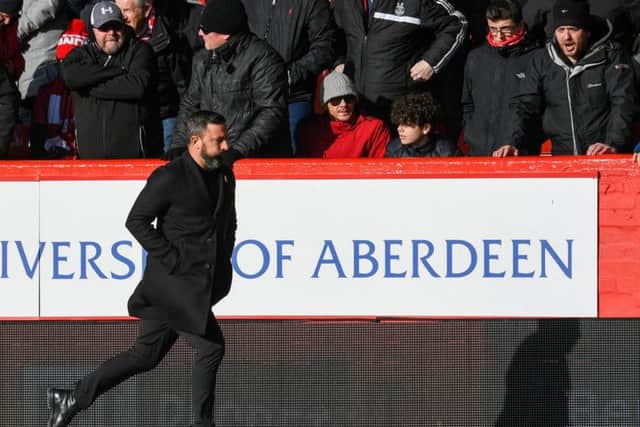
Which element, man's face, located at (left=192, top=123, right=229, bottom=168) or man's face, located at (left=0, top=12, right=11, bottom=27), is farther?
man's face, located at (left=0, top=12, right=11, bottom=27)

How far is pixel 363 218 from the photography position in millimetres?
8758

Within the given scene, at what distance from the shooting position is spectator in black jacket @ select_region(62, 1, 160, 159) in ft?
30.9

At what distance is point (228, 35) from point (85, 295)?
181 centimetres

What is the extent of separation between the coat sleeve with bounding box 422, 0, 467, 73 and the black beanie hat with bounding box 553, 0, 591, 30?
2.93 feet

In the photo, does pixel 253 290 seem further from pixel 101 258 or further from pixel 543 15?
pixel 543 15

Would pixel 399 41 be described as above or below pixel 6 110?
Result: above

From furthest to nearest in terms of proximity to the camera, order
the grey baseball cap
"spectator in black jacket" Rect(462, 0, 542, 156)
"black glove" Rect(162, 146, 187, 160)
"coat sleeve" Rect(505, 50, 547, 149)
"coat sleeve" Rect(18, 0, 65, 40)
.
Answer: "coat sleeve" Rect(18, 0, 65, 40) → "spectator in black jacket" Rect(462, 0, 542, 156) → the grey baseball cap → "coat sleeve" Rect(505, 50, 547, 149) → "black glove" Rect(162, 146, 187, 160)

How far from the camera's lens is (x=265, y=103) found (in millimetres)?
9102

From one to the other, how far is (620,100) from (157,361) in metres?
3.25

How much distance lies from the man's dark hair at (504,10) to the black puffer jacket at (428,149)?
90 centimetres

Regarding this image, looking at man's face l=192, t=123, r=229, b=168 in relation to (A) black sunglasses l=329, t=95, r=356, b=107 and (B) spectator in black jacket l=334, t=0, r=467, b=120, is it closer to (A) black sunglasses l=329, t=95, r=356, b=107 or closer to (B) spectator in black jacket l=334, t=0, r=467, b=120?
(A) black sunglasses l=329, t=95, r=356, b=107

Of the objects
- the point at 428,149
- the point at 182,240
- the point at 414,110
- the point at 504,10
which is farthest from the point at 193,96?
the point at 504,10

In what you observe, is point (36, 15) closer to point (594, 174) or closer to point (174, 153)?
point (174, 153)

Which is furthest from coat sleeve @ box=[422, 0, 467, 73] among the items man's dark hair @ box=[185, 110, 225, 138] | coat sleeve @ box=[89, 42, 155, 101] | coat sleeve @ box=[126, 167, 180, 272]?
coat sleeve @ box=[126, 167, 180, 272]
